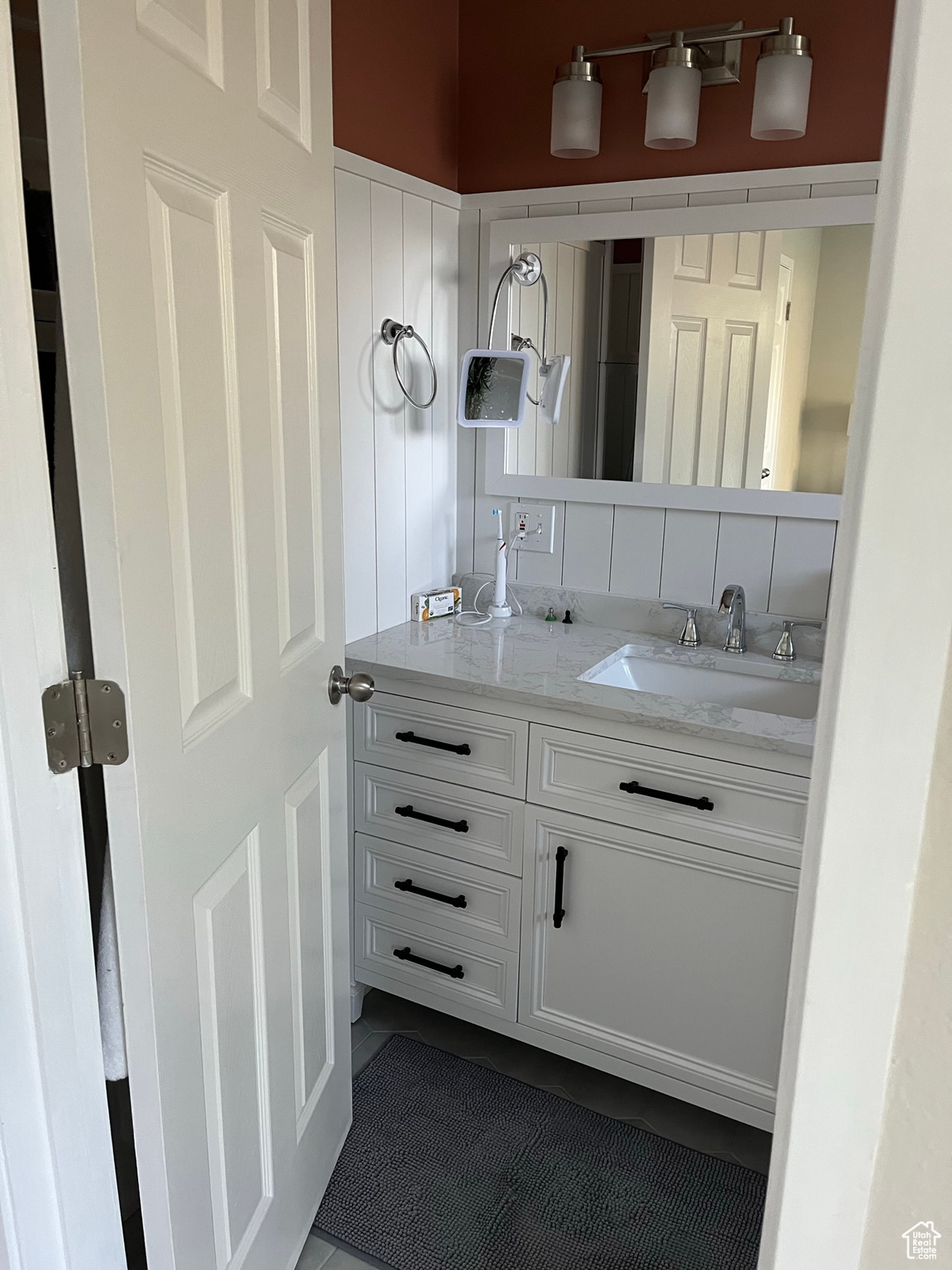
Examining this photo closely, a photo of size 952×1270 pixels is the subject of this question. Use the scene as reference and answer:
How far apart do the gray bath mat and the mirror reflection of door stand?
4.60 ft

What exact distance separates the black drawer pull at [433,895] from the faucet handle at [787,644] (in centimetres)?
87

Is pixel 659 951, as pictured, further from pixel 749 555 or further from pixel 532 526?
pixel 532 526

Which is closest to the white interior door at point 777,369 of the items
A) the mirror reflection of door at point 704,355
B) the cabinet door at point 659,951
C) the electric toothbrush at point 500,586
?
the mirror reflection of door at point 704,355

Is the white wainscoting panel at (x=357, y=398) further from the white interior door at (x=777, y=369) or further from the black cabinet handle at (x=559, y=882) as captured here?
the white interior door at (x=777, y=369)

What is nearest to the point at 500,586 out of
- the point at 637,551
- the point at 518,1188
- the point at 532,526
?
the point at 532,526

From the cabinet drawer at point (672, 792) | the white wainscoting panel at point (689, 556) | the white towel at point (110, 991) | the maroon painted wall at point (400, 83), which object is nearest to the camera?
the white towel at point (110, 991)

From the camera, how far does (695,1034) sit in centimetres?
179

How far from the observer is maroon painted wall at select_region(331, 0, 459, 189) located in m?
1.94

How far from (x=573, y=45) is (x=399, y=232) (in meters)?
0.58

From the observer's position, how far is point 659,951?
1802 millimetres

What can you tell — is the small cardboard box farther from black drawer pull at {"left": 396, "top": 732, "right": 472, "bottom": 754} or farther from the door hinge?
the door hinge

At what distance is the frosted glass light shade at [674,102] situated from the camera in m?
1.93

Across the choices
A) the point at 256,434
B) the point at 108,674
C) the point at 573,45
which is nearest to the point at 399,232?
the point at 573,45

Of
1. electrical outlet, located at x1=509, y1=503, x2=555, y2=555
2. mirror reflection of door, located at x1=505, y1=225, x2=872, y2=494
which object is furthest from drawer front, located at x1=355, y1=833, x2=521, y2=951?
mirror reflection of door, located at x1=505, y1=225, x2=872, y2=494
